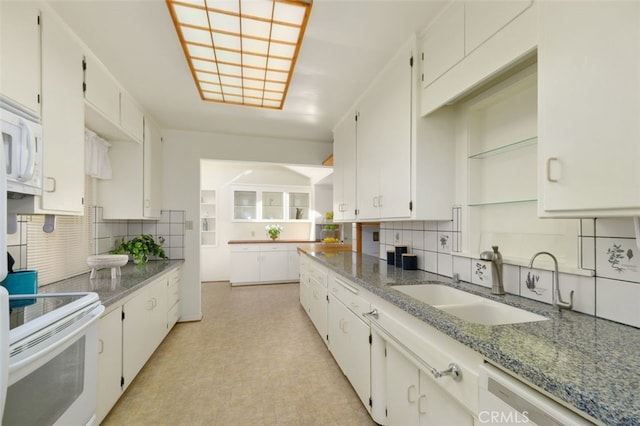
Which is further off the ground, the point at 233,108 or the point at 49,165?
the point at 233,108

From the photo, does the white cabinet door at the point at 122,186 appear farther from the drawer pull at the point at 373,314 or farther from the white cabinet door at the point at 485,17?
the white cabinet door at the point at 485,17

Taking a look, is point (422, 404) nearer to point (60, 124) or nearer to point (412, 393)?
point (412, 393)

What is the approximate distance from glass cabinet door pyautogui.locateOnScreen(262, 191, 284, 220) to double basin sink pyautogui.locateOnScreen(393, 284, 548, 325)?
4.61m

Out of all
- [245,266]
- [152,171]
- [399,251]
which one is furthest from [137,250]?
[245,266]

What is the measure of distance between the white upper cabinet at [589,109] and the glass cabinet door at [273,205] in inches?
210

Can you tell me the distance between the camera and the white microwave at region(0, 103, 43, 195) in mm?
1032

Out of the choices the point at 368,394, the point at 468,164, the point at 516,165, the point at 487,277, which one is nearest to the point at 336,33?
the point at 468,164

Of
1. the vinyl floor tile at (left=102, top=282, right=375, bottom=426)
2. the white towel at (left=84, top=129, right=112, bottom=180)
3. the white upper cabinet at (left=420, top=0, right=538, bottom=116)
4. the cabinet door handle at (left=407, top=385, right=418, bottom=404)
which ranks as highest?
the white upper cabinet at (left=420, top=0, right=538, bottom=116)

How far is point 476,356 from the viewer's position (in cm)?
85

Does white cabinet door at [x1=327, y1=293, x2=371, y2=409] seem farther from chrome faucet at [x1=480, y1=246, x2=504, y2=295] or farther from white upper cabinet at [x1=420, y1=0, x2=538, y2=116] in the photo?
white upper cabinet at [x1=420, y1=0, x2=538, y2=116]

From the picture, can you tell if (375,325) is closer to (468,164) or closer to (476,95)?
(468,164)

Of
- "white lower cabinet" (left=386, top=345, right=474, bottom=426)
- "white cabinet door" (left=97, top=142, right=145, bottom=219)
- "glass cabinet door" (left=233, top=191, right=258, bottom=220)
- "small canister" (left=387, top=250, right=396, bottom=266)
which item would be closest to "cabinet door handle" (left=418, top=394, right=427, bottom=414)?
"white lower cabinet" (left=386, top=345, right=474, bottom=426)

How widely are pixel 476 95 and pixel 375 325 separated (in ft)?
4.74

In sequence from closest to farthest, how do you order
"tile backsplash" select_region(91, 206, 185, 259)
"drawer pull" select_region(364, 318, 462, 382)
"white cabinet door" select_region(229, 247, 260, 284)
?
1. "drawer pull" select_region(364, 318, 462, 382)
2. "tile backsplash" select_region(91, 206, 185, 259)
3. "white cabinet door" select_region(229, 247, 260, 284)
